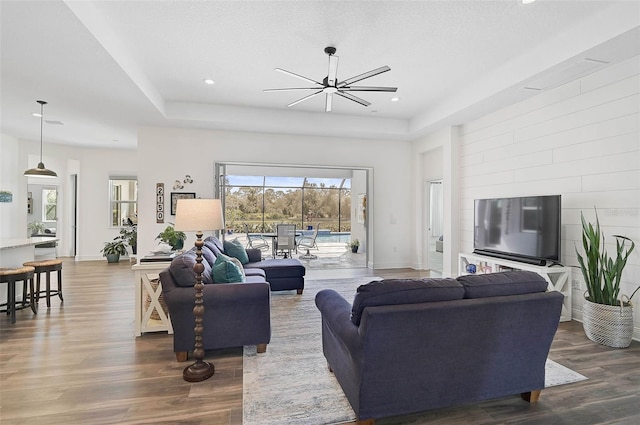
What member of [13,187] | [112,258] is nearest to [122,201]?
[112,258]

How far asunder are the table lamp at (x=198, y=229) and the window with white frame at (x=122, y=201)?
268 inches

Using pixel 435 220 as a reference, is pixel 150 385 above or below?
below

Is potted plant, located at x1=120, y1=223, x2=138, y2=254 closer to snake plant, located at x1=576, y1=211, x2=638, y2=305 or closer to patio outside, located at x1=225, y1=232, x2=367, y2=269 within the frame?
patio outside, located at x1=225, y1=232, x2=367, y2=269

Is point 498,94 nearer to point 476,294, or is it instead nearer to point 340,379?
point 476,294

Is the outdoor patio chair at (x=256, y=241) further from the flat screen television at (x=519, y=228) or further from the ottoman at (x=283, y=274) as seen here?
the flat screen television at (x=519, y=228)

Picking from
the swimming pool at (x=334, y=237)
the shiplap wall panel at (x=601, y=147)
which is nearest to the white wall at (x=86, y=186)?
the swimming pool at (x=334, y=237)

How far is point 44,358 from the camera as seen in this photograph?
9.11 ft

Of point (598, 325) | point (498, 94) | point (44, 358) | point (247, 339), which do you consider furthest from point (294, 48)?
point (598, 325)

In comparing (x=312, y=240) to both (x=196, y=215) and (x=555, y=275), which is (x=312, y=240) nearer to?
(x=555, y=275)

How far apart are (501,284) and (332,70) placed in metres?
2.68

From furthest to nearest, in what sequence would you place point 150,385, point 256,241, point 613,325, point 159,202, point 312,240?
point 256,241 → point 312,240 → point 159,202 → point 613,325 → point 150,385

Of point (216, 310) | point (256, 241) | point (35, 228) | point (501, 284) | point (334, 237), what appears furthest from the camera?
point (334, 237)

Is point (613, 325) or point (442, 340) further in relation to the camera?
point (613, 325)

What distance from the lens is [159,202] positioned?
5922mm
